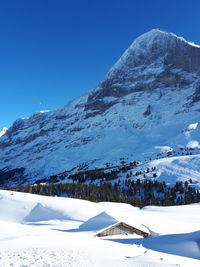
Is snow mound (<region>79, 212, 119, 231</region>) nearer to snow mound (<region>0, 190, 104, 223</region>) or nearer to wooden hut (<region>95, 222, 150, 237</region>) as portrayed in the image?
wooden hut (<region>95, 222, 150, 237</region>)

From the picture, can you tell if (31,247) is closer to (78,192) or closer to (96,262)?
(96,262)

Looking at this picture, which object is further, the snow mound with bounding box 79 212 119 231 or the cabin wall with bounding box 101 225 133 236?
the snow mound with bounding box 79 212 119 231

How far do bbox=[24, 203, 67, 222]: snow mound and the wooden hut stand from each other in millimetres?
20360

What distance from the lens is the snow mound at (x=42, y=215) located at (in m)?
50.8

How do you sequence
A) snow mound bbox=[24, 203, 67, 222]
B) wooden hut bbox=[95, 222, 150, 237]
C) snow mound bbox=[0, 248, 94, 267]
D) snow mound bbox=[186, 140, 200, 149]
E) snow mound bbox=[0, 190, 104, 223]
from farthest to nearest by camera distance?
snow mound bbox=[186, 140, 200, 149], snow mound bbox=[0, 190, 104, 223], snow mound bbox=[24, 203, 67, 222], wooden hut bbox=[95, 222, 150, 237], snow mound bbox=[0, 248, 94, 267]

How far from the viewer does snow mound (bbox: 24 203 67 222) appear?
5075 centimetres

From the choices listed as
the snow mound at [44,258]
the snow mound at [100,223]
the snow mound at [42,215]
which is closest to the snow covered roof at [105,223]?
the snow mound at [100,223]

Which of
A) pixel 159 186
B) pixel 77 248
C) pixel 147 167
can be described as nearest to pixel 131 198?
pixel 159 186

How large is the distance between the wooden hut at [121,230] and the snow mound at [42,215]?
66.8ft

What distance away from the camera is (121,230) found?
3173cm

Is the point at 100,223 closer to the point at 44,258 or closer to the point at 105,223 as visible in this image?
the point at 105,223

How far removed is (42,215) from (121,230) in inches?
977

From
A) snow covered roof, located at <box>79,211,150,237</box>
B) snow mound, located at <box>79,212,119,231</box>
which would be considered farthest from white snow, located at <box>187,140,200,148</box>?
snow mound, located at <box>79,212,119,231</box>

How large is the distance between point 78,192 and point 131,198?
22082mm
